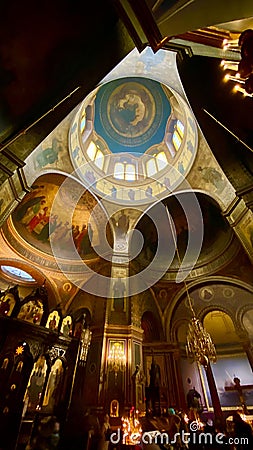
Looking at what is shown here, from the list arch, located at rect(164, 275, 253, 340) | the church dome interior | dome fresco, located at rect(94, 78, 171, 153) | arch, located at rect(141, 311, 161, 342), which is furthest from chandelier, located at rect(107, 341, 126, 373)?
dome fresco, located at rect(94, 78, 171, 153)

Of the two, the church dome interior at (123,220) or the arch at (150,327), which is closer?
the church dome interior at (123,220)

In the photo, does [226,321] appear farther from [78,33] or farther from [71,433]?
[78,33]

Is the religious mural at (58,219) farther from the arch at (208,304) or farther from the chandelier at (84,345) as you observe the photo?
the chandelier at (84,345)

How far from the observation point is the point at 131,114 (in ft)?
47.6

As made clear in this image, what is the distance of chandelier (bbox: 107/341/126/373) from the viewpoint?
26.8 feet

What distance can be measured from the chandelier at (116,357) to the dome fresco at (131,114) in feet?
36.4

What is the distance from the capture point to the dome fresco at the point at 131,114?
1317 centimetres

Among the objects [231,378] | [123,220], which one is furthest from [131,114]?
[231,378]

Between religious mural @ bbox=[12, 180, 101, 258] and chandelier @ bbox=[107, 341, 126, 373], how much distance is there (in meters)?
5.56

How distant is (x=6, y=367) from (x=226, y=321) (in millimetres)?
12684

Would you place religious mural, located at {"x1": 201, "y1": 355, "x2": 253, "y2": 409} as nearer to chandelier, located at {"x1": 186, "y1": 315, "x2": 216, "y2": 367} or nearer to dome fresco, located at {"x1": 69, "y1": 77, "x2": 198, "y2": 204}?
chandelier, located at {"x1": 186, "y1": 315, "x2": 216, "y2": 367}

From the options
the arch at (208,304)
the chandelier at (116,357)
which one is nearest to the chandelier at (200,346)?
the chandelier at (116,357)

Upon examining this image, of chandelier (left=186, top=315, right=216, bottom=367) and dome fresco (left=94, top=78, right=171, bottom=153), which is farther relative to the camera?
dome fresco (left=94, top=78, right=171, bottom=153)

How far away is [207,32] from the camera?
16.6 ft
